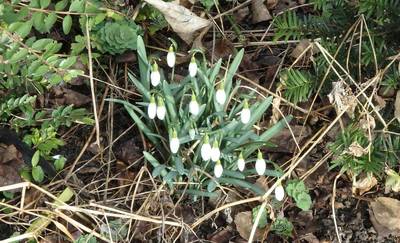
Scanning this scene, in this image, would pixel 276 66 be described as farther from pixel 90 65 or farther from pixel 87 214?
pixel 87 214

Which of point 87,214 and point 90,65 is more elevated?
point 90,65

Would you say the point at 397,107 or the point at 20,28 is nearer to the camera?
the point at 20,28

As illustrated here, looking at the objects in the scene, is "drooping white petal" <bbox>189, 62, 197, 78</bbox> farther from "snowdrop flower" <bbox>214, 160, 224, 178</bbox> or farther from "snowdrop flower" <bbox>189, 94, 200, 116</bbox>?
"snowdrop flower" <bbox>214, 160, 224, 178</bbox>

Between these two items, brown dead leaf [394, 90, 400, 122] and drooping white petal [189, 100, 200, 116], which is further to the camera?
brown dead leaf [394, 90, 400, 122]

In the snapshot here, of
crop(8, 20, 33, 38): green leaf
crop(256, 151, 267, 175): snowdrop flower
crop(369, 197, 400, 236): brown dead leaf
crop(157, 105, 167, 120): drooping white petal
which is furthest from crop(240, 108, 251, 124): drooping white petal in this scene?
crop(8, 20, 33, 38): green leaf

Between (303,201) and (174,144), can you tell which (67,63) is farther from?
(303,201)

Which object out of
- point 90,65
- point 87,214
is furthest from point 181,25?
point 87,214

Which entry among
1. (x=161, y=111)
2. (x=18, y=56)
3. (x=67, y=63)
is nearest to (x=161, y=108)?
(x=161, y=111)
